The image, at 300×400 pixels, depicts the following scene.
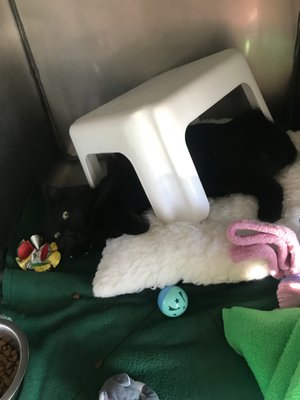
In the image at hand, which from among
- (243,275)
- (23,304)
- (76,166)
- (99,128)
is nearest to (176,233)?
(243,275)

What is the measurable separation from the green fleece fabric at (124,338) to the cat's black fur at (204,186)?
118 millimetres

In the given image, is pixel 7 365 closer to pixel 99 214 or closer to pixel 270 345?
pixel 99 214

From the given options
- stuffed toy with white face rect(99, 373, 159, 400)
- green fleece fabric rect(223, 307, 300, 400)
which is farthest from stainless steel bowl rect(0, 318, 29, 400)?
green fleece fabric rect(223, 307, 300, 400)

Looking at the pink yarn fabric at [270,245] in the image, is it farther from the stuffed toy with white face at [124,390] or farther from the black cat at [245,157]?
the stuffed toy with white face at [124,390]

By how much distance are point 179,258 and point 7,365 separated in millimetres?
433

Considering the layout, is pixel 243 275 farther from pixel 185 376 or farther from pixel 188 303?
pixel 185 376

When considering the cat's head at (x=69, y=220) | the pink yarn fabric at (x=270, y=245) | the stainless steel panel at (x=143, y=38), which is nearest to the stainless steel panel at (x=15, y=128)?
the stainless steel panel at (x=143, y=38)

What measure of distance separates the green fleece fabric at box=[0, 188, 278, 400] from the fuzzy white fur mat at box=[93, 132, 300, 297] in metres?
0.03

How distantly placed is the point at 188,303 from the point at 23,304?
1.37 feet

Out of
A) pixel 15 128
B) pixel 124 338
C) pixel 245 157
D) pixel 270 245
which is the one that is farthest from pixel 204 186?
pixel 15 128

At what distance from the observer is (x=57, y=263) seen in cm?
116

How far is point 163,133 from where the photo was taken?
1001 mm

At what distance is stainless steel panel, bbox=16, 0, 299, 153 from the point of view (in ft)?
4.37

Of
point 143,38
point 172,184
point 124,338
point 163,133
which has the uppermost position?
point 143,38
